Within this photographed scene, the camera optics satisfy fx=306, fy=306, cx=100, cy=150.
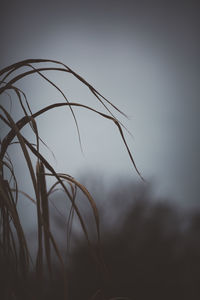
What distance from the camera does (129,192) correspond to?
137cm

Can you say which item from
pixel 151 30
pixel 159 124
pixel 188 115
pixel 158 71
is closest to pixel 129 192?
pixel 159 124

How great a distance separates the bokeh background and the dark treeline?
8cm

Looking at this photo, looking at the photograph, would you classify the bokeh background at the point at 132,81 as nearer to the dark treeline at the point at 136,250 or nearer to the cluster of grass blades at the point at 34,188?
the dark treeline at the point at 136,250

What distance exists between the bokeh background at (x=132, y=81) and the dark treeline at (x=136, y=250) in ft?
0.28

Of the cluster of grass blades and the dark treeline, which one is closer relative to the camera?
the cluster of grass blades

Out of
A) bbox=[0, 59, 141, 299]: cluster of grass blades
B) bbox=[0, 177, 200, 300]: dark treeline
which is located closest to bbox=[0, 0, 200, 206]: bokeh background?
bbox=[0, 177, 200, 300]: dark treeline

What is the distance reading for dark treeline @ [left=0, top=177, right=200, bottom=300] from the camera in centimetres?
130

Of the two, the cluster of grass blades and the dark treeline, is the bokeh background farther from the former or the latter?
the cluster of grass blades

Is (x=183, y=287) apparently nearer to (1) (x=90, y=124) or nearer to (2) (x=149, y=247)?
(2) (x=149, y=247)

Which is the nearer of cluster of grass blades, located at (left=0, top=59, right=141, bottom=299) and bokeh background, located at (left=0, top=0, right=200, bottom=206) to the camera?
cluster of grass blades, located at (left=0, top=59, right=141, bottom=299)

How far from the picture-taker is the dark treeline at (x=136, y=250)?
130 centimetres

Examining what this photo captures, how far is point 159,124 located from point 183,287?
70cm

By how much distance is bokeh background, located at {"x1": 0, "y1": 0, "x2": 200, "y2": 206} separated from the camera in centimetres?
138

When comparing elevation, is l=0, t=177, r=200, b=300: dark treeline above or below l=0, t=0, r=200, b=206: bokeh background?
below
